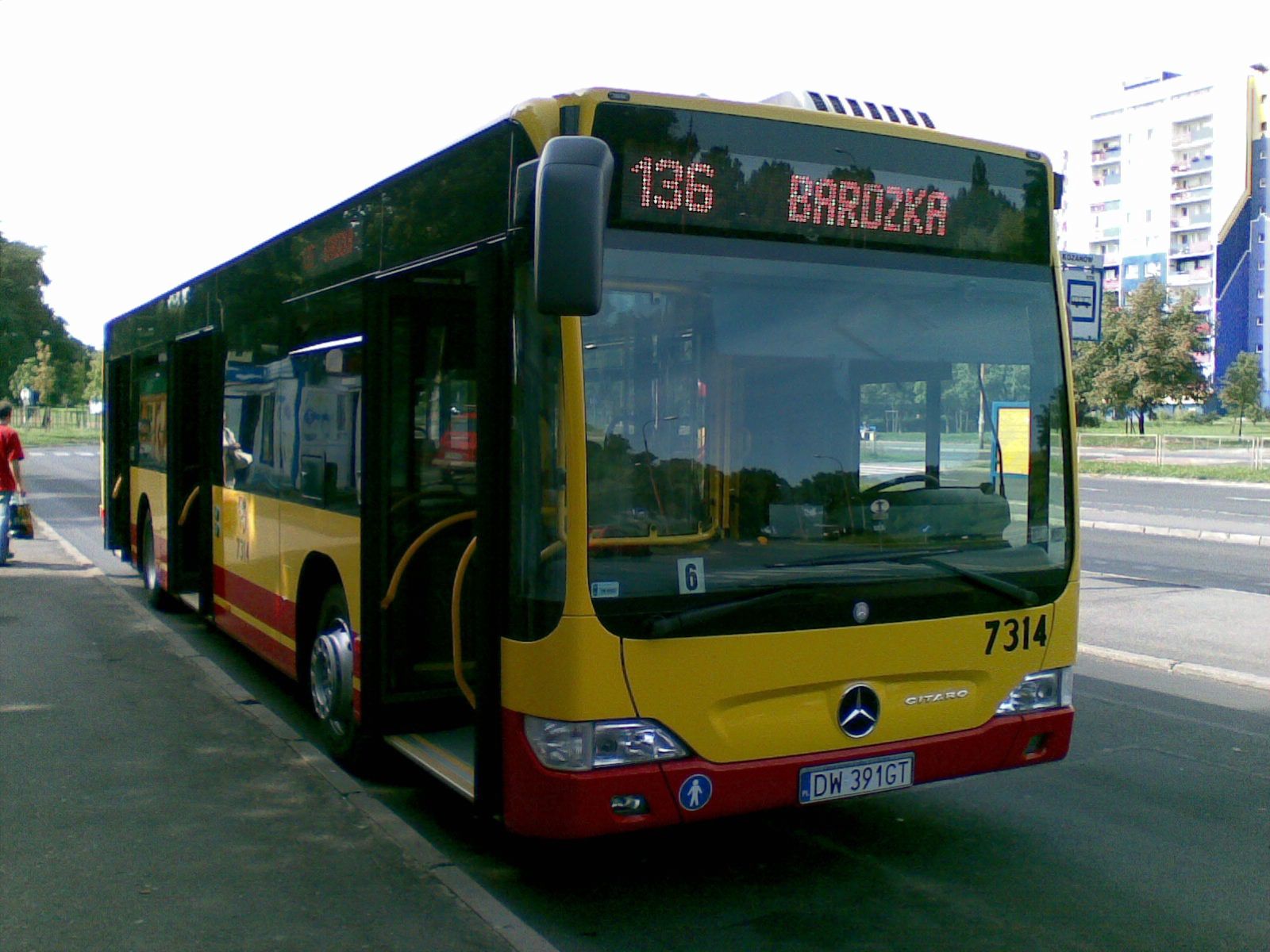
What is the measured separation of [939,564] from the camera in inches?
194

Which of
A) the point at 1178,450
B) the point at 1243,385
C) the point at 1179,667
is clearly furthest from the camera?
the point at 1243,385

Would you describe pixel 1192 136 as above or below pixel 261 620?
above

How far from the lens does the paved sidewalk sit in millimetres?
4500

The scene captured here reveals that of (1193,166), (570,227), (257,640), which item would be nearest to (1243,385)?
(1193,166)

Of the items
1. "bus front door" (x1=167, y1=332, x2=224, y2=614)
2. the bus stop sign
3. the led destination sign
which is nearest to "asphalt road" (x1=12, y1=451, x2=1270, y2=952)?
the led destination sign

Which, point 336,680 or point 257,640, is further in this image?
point 257,640

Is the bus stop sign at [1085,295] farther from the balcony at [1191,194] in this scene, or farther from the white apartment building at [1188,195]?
the balcony at [1191,194]

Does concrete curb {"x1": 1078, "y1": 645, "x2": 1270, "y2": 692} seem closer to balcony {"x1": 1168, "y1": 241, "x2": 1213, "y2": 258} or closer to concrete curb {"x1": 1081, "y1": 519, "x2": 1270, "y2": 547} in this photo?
concrete curb {"x1": 1081, "y1": 519, "x2": 1270, "y2": 547}

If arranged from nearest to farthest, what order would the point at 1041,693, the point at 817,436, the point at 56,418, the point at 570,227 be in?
the point at 570,227, the point at 817,436, the point at 1041,693, the point at 56,418

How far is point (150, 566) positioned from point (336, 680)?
20.9ft

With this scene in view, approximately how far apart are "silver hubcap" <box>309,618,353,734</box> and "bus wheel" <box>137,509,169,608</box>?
5369 mm

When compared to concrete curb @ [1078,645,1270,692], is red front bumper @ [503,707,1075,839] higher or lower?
higher

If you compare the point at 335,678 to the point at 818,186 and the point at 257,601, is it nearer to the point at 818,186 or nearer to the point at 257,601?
the point at 257,601

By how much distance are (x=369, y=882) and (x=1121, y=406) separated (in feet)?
185
